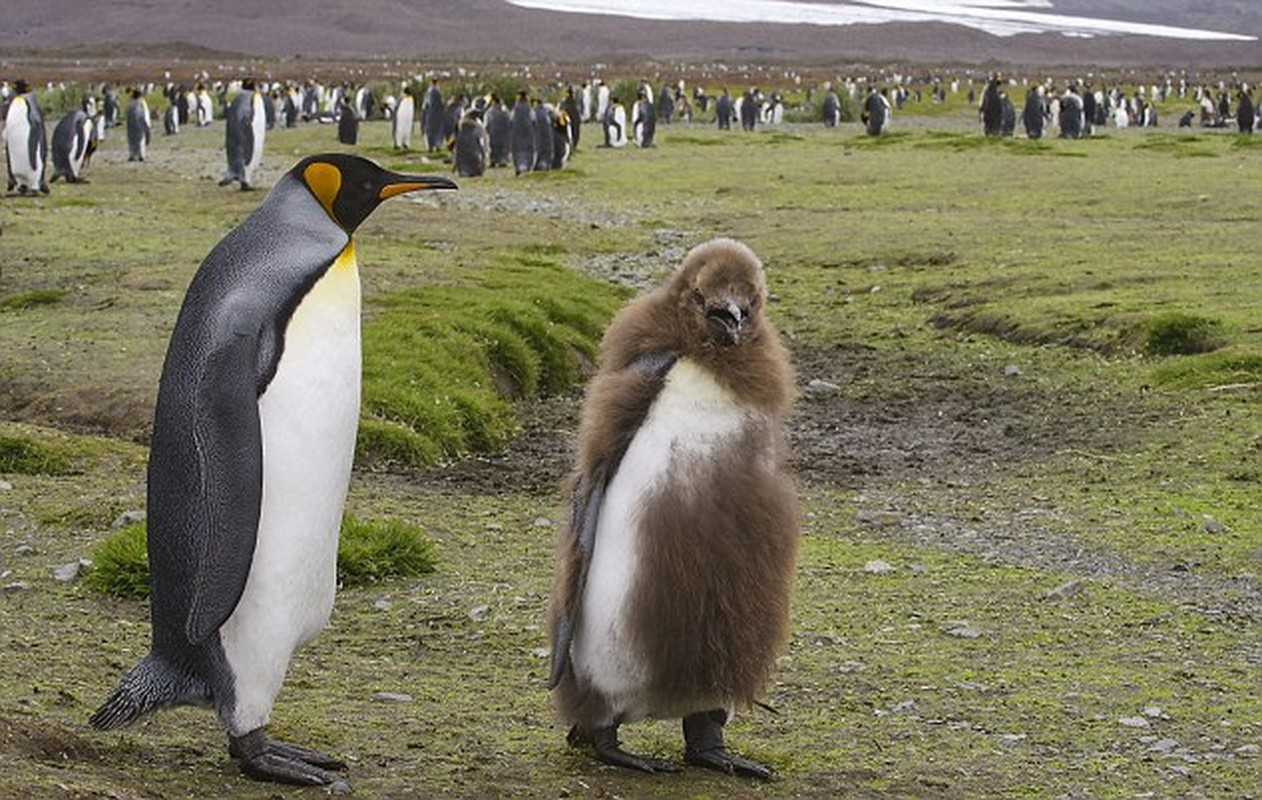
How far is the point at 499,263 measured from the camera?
15.3 m

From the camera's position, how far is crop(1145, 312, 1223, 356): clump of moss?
38.7 ft

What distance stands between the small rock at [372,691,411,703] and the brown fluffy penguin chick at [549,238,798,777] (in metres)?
0.76

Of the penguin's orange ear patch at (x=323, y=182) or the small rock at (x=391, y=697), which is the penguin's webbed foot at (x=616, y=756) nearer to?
the small rock at (x=391, y=697)

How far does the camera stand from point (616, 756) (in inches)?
173

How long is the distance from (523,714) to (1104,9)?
201 meters

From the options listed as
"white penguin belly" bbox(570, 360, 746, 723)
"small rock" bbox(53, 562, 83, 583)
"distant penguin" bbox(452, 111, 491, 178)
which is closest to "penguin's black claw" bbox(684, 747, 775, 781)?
"white penguin belly" bbox(570, 360, 746, 723)

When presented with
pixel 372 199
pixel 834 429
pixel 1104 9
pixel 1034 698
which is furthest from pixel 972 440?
pixel 1104 9

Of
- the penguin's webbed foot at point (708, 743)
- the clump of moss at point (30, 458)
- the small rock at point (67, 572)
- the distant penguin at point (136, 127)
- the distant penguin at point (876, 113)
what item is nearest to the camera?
the penguin's webbed foot at point (708, 743)

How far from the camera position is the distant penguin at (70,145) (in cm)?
2600

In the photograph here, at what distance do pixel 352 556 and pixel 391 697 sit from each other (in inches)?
59.8

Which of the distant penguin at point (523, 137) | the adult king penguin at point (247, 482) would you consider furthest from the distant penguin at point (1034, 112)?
the adult king penguin at point (247, 482)

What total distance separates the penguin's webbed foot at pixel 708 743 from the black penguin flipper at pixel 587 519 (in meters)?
0.35

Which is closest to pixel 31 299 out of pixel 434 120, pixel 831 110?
pixel 434 120

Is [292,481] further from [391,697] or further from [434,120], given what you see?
[434,120]
